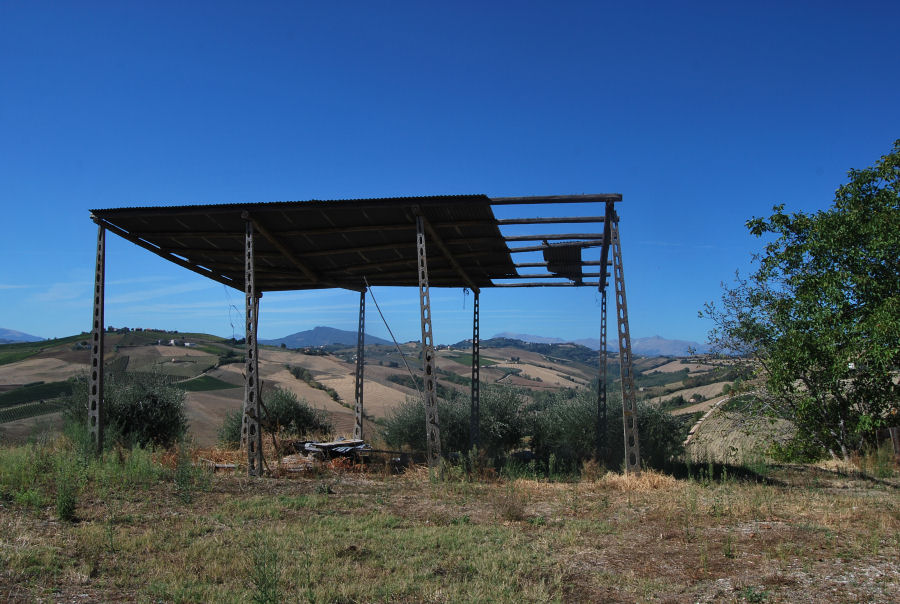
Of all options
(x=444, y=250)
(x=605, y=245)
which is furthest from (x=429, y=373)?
(x=605, y=245)

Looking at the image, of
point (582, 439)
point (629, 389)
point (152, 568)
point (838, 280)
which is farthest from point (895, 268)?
point (152, 568)

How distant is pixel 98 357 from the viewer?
10766 millimetres

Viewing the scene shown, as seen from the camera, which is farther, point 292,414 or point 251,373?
point 292,414

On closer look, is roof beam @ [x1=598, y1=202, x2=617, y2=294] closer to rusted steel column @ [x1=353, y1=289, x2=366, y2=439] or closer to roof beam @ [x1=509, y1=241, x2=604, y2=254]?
roof beam @ [x1=509, y1=241, x2=604, y2=254]

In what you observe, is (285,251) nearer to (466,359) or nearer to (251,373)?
(251,373)

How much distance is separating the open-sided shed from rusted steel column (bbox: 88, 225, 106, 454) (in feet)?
0.07

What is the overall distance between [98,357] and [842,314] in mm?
14070

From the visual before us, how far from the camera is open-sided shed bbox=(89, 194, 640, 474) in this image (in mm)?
9516

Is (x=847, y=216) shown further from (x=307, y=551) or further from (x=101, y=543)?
(x=101, y=543)

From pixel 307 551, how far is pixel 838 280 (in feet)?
32.7

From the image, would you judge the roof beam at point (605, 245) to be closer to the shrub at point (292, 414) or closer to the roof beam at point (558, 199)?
the roof beam at point (558, 199)

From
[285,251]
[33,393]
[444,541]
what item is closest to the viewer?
[444,541]

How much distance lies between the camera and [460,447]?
696 inches

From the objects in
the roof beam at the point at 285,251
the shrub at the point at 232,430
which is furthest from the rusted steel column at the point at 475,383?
the shrub at the point at 232,430
